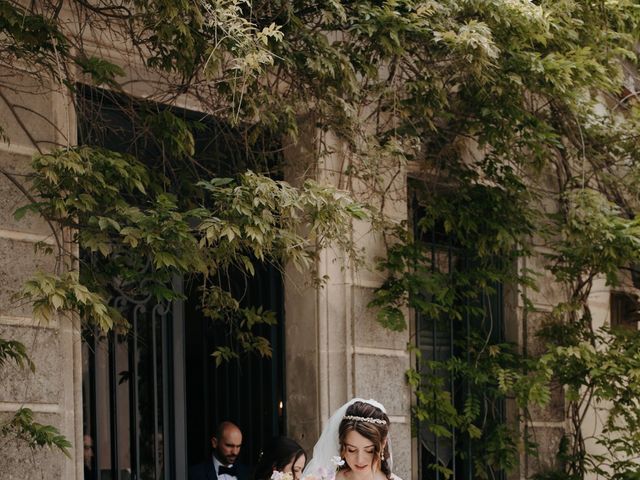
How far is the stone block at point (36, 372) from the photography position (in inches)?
288

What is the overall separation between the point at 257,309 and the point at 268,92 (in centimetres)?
206

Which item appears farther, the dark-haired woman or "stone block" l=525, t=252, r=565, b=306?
"stone block" l=525, t=252, r=565, b=306

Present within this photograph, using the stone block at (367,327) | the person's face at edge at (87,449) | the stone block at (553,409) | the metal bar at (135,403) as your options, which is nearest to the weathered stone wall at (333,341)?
the stone block at (367,327)

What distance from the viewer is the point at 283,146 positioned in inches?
364

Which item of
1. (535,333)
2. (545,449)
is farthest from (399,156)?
(545,449)

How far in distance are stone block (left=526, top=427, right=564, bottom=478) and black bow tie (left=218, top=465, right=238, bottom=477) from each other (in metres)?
3.03

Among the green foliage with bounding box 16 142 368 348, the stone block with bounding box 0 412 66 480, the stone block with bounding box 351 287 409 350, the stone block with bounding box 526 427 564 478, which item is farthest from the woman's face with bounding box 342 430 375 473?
the stone block with bounding box 526 427 564 478

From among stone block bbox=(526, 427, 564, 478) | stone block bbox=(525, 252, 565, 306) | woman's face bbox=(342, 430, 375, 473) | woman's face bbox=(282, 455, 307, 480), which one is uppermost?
stone block bbox=(525, 252, 565, 306)

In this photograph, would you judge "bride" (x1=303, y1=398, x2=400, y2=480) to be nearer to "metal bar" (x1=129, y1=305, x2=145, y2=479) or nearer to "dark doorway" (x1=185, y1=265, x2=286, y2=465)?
"metal bar" (x1=129, y1=305, x2=145, y2=479)

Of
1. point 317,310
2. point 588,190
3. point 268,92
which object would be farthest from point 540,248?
point 268,92

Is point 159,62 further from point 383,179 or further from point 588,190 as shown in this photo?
point 588,190

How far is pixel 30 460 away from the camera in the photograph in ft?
24.0

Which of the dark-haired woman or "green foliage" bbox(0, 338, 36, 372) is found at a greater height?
"green foliage" bbox(0, 338, 36, 372)

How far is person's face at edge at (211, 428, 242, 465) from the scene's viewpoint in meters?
9.02
